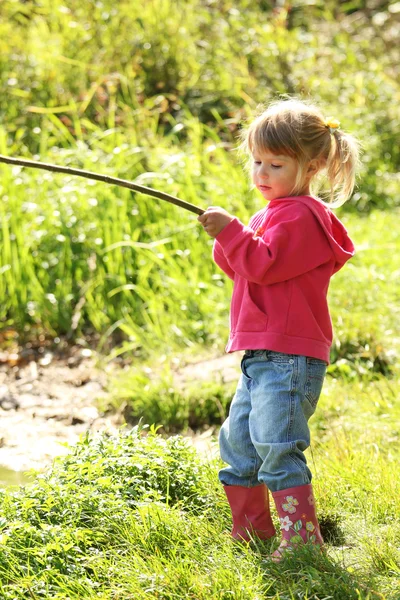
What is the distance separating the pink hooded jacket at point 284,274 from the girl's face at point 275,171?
0.05m

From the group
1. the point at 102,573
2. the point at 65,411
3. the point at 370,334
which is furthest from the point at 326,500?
the point at 65,411

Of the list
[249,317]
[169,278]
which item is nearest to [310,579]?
[249,317]

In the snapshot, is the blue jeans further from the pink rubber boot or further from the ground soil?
the ground soil

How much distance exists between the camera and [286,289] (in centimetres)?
296

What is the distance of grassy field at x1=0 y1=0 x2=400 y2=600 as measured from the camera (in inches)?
114

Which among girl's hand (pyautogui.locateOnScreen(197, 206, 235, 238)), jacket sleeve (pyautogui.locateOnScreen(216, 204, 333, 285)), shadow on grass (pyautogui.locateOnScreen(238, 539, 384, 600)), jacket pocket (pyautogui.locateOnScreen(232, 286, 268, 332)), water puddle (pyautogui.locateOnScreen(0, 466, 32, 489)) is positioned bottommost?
water puddle (pyautogui.locateOnScreen(0, 466, 32, 489))

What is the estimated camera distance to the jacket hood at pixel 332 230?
2955 millimetres

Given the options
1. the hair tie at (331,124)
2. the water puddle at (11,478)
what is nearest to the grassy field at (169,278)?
the water puddle at (11,478)

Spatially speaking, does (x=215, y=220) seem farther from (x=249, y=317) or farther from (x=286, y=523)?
(x=286, y=523)

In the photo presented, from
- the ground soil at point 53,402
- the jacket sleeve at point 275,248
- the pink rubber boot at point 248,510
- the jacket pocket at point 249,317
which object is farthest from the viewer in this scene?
the ground soil at point 53,402

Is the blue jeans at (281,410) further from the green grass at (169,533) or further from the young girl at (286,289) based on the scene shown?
the green grass at (169,533)

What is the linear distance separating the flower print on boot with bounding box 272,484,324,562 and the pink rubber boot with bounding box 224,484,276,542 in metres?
0.20

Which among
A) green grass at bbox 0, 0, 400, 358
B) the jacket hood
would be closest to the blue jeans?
the jacket hood

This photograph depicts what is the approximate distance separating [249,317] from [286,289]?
0.15 m
